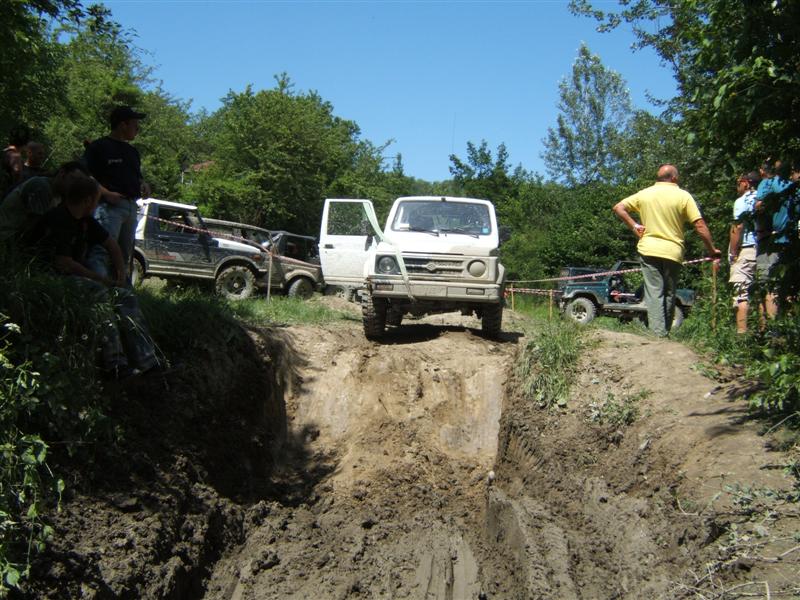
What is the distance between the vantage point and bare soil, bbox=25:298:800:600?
4.32 metres

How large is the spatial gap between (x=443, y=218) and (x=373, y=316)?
174cm

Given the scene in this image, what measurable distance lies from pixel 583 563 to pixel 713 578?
123cm

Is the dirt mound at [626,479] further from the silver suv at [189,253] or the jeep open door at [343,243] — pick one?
the silver suv at [189,253]

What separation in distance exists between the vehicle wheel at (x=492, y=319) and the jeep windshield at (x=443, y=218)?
1.01 m

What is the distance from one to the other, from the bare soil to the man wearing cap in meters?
1.39

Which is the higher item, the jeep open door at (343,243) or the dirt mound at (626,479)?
the jeep open door at (343,243)

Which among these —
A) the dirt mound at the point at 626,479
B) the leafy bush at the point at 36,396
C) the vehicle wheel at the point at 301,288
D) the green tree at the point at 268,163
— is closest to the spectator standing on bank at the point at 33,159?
the leafy bush at the point at 36,396

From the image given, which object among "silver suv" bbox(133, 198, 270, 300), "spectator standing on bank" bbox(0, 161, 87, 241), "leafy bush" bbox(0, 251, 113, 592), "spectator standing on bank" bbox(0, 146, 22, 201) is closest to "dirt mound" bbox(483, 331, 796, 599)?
"leafy bush" bbox(0, 251, 113, 592)

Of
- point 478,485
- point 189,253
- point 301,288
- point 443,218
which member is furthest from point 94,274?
point 301,288

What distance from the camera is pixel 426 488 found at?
6934mm

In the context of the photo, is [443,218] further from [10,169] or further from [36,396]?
[36,396]

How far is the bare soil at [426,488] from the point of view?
4.32 metres

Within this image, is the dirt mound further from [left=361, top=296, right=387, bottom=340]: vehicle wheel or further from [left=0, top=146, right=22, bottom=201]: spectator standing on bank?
[left=0, top=146, right=22, bottom=201]: spectator standing on bank

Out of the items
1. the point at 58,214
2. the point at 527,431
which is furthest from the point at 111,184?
the point at 527,431
